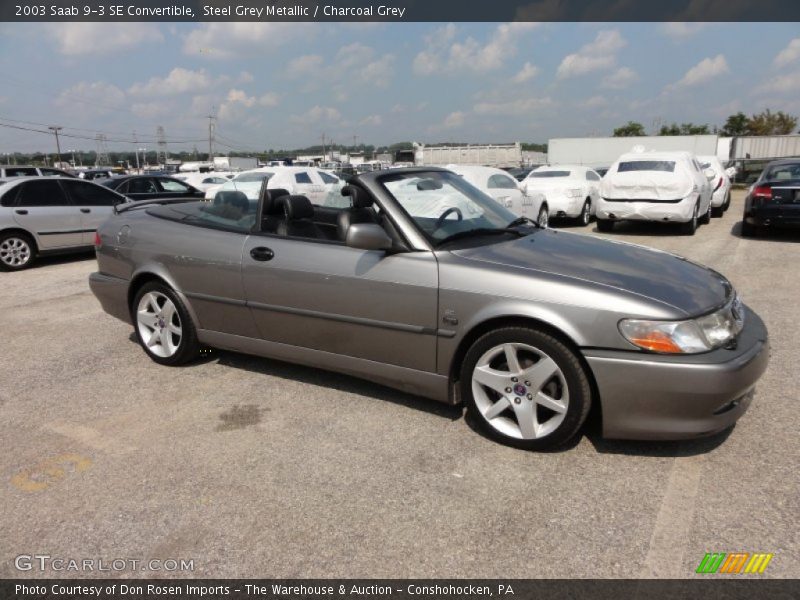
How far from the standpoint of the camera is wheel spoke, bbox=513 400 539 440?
2977mm

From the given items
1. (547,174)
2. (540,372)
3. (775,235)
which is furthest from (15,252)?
(775,235)

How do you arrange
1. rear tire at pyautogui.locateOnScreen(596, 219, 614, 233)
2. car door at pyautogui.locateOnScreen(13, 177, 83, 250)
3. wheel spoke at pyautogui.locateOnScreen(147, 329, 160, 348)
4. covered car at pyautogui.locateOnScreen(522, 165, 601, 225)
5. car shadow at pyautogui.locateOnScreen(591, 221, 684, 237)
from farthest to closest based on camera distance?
covered car at pyautogui.locateOnScreen(522, 165, 601, 225) → car shadow at pyautogui.locateOnScreen(591, 221, 684, 237) → rear tire at pyautogui.locateOnScreen(596, 219, 614, 233) → car door at pyautogui.locateOnScreen(13, 177, 83, 250) → wheel spoke at pyautogui.locateOnScreen(147, 329, 160, 348)

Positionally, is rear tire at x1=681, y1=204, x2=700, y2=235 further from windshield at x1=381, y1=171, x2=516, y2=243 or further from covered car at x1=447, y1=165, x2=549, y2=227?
windshield at x1=381, y1=171, x2=516, y2=243

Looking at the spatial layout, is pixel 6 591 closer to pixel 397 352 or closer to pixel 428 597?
pixel 428 597

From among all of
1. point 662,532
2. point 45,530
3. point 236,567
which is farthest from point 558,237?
point 45,530

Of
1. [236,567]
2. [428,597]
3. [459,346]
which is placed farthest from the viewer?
[459,346]

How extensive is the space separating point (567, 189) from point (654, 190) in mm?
2320

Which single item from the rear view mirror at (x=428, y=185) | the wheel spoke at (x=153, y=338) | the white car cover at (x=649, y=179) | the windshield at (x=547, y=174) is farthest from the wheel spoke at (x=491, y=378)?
the windshield at (x=547, y=174)

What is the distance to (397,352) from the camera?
333 cm

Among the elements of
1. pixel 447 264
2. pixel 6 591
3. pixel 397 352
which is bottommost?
pixel 6 591

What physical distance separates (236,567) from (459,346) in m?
1.56

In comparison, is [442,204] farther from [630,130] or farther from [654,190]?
[630,130]

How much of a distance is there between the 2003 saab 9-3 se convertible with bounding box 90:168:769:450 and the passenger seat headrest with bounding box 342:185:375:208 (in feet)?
0.03

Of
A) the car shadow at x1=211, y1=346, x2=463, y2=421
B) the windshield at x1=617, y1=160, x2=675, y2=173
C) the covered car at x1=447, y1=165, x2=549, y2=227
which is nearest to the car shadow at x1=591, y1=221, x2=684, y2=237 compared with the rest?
the windshield at x1=617, y1=160, x2=675, y2=173
